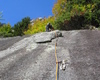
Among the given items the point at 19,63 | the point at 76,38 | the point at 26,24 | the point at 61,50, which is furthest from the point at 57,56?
the point at 26,24

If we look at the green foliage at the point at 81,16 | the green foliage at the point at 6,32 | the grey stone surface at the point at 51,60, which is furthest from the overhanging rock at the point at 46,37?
the green foliage at the point at 6,32

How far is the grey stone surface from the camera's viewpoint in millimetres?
5785

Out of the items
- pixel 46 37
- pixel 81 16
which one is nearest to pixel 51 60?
pixel 46 37

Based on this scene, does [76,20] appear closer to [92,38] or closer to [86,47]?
[92,38]

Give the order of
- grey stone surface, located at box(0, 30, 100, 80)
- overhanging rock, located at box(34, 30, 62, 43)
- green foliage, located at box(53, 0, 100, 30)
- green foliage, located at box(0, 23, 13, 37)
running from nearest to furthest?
1. grey stone surface, located at box(0, 30, 100, 80)
2. overhanging rock, located at box(34, 30, 62, 43)
3. green foliage, located at box(53, 0, 100, 30)
4. green foliage, located at box(0, 23, 13, 37)

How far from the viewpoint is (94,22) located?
17656mm

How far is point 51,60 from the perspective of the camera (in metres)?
6.83

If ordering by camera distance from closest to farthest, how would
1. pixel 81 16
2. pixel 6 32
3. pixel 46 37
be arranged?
pixel 46 37
pixel 81 16
pixel 6 32

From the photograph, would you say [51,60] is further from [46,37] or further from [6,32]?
[6,32]

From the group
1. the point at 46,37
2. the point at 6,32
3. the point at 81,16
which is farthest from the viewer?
the point at 6,32

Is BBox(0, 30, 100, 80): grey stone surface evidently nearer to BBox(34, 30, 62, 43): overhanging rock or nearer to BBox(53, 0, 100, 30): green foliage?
BBox(34, 30, 62, 43): overhanging rock

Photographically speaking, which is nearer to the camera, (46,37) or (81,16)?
(46,37)

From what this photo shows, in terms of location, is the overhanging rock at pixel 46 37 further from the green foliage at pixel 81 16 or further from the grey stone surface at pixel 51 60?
the green foliage at pixel 81 16

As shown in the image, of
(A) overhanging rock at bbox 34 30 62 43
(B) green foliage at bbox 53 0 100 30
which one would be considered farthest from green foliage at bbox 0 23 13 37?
(A) overhanging rock at bbox 34 30 62 43
